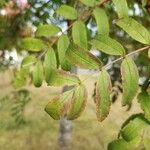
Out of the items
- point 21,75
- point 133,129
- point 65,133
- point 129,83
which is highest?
point 129,83

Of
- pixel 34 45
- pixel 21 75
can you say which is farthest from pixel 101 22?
pixel 21 75

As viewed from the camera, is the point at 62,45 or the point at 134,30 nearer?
the point at 134,30

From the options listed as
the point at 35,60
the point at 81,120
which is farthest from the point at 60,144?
the point at 35,60

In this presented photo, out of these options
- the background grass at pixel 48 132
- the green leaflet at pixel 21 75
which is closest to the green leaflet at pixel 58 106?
the green leaflet at pixel 21 75

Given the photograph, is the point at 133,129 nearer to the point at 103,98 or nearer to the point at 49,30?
the point at 103,98

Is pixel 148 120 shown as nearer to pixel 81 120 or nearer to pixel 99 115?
pixel 99 115

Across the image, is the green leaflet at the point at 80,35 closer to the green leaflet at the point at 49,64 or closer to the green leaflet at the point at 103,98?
the green leaflet at the point at 49,64
